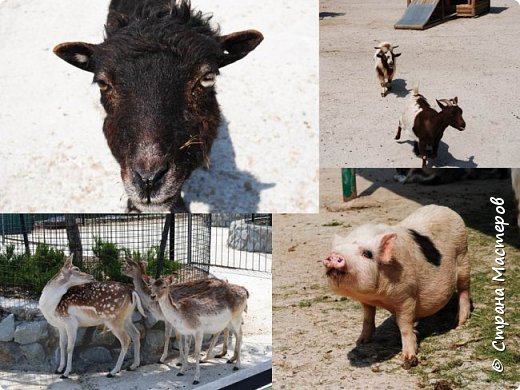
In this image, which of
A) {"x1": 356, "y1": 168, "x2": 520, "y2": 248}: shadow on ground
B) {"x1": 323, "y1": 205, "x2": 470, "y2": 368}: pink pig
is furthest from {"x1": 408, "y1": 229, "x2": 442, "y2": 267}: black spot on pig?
{"x1": 356, "y1": 168, "x2": 520, "y2": 248}: shadow on ground

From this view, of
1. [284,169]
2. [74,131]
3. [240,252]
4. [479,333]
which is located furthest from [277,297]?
[74,131]

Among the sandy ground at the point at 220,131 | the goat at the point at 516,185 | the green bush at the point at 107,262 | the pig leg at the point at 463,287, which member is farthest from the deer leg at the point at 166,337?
the goat at the point at 516,185

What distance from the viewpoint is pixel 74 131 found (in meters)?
5.33

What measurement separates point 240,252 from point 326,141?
93 centimetres

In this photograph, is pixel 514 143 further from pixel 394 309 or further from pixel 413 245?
pixel 394 309

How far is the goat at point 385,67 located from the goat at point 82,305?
2040mm

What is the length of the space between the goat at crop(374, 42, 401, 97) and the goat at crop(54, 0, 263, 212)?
2.54 ft

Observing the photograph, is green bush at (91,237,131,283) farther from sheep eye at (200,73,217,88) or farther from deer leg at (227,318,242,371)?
sheep eye at (200,73,217,88)

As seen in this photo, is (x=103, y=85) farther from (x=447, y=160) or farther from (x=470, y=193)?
(x=470, y=193)

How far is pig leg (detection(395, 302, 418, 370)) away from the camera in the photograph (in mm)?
4859

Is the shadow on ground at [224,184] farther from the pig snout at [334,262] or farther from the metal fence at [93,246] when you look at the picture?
the pig snout at [334,262]

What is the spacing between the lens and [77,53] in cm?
513

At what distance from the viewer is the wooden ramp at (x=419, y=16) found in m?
5.55

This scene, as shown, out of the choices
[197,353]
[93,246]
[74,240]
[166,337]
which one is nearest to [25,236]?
[74,240]
